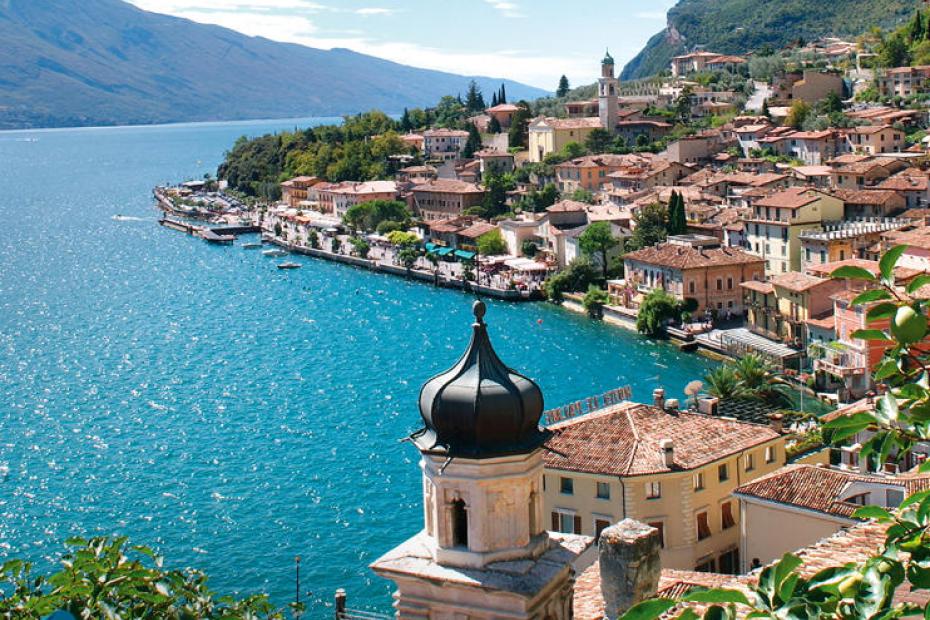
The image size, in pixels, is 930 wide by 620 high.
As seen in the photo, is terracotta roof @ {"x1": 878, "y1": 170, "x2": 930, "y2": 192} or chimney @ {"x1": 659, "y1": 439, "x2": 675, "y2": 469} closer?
chimney @ {"x1": 659, "y1": 439, "x2": 675, "y2": 469}

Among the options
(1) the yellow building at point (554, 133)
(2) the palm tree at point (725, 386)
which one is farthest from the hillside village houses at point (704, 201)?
(2) the palm tree at point (725, 386)

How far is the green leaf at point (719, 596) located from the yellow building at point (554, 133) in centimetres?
8663

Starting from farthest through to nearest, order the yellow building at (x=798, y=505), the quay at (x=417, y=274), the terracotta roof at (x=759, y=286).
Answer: the quay at (x=417, y=274), the terracotta roof at (x=759, y=286), the yellow building at (x=798, y=505)

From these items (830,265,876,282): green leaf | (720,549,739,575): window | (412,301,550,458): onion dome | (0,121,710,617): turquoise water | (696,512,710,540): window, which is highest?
(830,265,876,282): green leaf

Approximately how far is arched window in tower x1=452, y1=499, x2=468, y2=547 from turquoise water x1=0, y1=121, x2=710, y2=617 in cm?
1397

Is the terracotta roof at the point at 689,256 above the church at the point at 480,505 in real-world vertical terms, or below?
below

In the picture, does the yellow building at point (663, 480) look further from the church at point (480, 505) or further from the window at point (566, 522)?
the church at point (480, 505)

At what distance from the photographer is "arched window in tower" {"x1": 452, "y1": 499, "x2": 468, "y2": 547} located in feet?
26.7

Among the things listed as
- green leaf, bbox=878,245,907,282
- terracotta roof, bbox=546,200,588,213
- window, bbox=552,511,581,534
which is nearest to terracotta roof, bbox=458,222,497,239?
terracotta roof, bbox=546,200,588,213

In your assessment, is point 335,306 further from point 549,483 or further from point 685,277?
point 549,483

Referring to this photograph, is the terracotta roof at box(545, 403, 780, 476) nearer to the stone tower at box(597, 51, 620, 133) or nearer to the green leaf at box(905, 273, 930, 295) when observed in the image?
the green leaf at box(905, 273, 930, 295)

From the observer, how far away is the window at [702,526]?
64.3 ft

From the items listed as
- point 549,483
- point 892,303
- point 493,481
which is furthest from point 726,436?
point 892,303

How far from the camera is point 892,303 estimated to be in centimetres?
433
